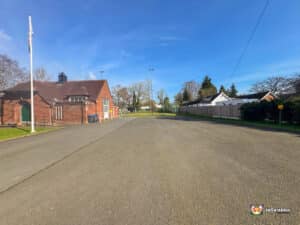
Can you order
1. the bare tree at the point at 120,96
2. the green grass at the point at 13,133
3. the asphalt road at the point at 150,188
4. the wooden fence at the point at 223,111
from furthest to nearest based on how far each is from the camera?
the bare tree at the point at 120,96
the wooden fence at the point at 223,111
the green grass at the point at 13,133
the asphalt road at the point at 150,188

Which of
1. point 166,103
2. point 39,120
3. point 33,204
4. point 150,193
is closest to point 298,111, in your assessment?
point 150,193

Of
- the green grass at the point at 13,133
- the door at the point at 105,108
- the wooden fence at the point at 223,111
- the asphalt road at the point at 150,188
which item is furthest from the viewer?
the door at the point at 105,108

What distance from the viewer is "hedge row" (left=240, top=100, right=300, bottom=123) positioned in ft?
42.7

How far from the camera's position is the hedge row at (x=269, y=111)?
13.0 meters

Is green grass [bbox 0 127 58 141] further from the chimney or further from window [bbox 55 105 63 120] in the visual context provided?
the chimney

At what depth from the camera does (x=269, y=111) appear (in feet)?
51.2

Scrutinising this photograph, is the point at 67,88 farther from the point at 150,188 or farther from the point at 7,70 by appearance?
the point at 150,188

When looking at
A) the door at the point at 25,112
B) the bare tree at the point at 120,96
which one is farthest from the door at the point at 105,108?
the bare tree at the point at 120,96

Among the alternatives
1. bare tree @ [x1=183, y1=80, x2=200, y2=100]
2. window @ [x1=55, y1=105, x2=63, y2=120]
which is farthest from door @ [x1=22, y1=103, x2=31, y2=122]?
bare tree @ [x1=183, y1=80, x2=200, y2=100]

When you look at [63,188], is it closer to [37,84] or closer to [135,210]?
[135,210]

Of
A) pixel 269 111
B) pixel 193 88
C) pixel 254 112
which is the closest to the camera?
pixel 269 111

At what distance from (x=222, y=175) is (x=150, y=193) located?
75.5 inches

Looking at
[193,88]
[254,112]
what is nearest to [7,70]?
[254,112]

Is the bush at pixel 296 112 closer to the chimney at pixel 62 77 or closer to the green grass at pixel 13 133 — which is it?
the green grass at pixel 13 133
